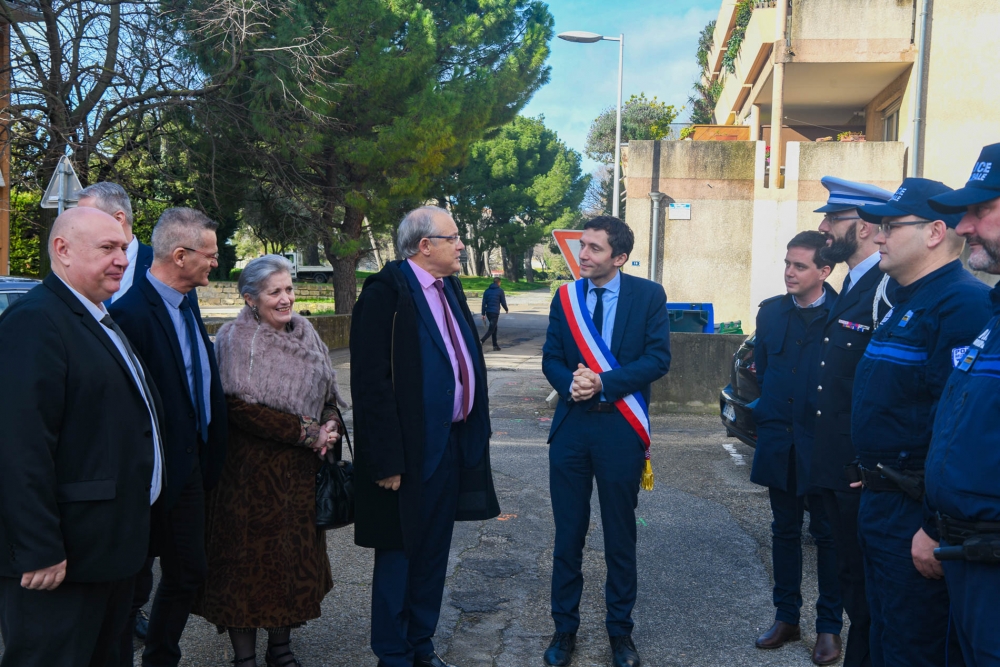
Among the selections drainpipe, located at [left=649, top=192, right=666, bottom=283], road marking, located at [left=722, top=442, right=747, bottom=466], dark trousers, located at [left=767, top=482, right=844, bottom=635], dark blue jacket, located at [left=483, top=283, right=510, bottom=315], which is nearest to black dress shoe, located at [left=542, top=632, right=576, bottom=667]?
dark trousers, located at [left=767, top=482, right=844, bottom=635]

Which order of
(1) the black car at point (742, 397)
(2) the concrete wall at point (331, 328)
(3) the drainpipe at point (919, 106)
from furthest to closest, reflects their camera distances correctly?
(2) the concrete wall at point (331, 328), (3) the drainpipe at point (919, 106), (1) the black car at point (742, 397)

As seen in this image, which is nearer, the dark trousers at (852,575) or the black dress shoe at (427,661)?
the dark trousers at (852,575)

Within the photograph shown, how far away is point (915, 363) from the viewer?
3.00 m

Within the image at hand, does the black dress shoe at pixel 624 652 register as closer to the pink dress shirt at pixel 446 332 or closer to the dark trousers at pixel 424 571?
the dark trousers at pixel 424 571

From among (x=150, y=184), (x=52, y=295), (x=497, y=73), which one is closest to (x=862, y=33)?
(x=497, y=73)

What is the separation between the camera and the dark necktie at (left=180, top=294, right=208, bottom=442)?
145 inches

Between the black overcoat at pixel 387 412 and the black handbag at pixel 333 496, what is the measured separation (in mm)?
161

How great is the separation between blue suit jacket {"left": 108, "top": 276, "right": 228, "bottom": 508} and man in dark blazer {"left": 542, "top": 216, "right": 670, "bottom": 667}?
1737 mm

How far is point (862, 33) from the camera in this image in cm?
1744

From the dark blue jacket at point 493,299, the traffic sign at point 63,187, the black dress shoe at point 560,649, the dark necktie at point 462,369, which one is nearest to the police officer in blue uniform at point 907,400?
the black dress shoe at point 560,649

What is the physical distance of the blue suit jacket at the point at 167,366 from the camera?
3.53 m

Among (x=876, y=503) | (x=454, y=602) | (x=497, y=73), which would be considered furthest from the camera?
(x=497, y=73)

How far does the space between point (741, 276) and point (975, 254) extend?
1651 cm

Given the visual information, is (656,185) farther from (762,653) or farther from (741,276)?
(762,653)
